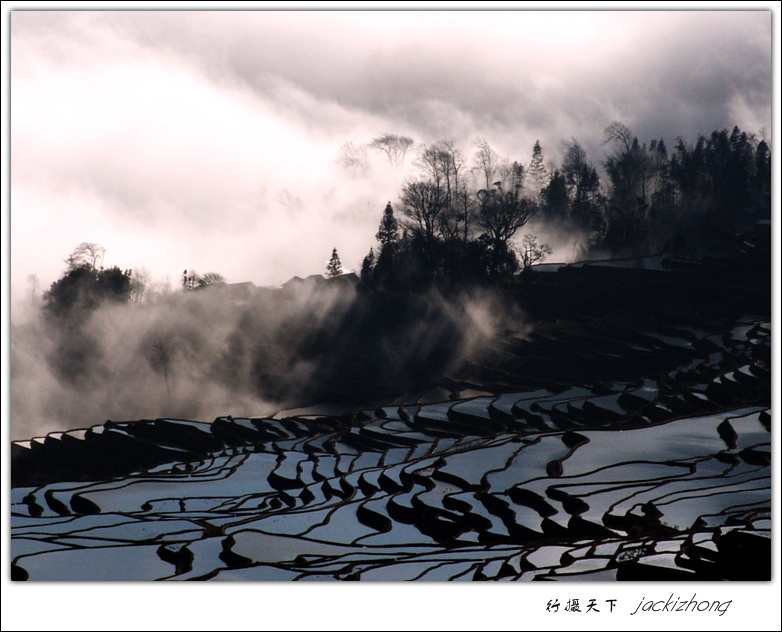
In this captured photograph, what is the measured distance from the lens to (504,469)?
7.97 ft

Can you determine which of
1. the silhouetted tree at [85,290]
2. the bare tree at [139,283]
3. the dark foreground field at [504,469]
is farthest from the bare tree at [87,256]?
the dark foreground field at [504,469]

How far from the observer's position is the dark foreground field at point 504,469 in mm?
2293

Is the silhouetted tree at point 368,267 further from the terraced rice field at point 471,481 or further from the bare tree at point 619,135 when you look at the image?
the bare tree at point 619,135

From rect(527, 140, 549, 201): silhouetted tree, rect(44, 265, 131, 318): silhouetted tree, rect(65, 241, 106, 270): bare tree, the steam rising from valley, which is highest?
rect(527, 140, 549, 201): silhouetted tree

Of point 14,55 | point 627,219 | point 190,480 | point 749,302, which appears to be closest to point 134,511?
point 190,480

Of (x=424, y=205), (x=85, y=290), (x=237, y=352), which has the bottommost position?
A: (x=237, y=352)

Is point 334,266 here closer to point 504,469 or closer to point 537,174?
point 537,174

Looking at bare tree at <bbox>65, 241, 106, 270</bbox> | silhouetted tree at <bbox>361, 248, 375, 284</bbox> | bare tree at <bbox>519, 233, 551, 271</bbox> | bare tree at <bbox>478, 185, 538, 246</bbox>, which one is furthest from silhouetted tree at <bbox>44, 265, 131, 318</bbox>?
bare tree at <bbox>519, 233, 551, 271</bbox>

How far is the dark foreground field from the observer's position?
2.29m

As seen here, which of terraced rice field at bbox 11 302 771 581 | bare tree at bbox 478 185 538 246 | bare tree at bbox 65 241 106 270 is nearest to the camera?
terraced rice field at bbox 11 302 771 581

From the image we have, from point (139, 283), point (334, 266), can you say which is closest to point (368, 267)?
point (334, 266)

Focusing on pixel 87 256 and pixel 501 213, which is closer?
pixel 87 256

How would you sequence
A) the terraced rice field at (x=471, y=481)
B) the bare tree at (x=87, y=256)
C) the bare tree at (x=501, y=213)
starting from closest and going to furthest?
the terraced rice field at (x=471, y=481) → the bare tree at (x=87, y=256) → the bare tree at (x=501, y=213)

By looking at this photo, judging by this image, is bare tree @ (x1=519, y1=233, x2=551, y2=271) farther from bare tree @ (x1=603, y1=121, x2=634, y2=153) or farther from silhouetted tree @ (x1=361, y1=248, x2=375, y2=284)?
silhouetted tree @ (x1=361, y1=248, x2=375, y2=284)
